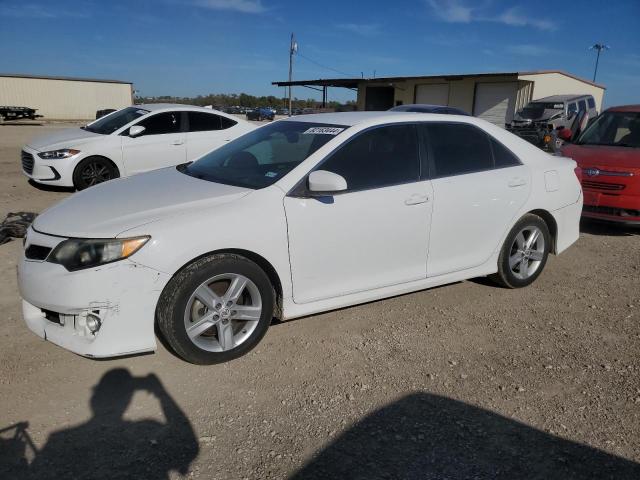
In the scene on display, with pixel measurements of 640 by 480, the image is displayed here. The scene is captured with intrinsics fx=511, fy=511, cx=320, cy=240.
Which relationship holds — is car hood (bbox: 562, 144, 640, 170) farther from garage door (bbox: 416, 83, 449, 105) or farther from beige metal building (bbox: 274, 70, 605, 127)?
garage door (bbox: 416, 83, 449, 105)

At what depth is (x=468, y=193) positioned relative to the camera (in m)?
4.14

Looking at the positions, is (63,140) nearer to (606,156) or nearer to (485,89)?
(606,156)

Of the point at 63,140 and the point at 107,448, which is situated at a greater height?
the point at 63,140

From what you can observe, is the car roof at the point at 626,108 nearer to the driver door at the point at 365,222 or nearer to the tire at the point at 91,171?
the driver door at the point at 365,222

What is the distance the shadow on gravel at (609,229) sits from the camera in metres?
7.12

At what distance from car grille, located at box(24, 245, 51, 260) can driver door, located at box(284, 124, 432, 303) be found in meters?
1.49

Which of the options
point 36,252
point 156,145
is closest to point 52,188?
point 156,145

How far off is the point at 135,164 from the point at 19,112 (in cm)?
2958

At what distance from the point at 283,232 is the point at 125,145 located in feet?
20.4

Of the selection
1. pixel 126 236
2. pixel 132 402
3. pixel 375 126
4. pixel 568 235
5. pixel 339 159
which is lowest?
pixel 132 402

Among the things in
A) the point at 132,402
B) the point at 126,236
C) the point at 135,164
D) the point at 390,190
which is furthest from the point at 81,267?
the point at 135,164

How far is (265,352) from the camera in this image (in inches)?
141

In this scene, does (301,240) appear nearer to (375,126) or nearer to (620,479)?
(375,126)

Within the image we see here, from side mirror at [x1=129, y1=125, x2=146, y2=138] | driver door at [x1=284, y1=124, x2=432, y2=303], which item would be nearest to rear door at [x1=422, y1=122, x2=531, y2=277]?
driver door at [x1=284, y1=124, x2=432, y2=303]
